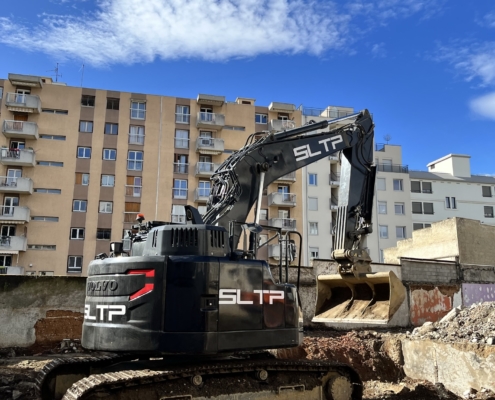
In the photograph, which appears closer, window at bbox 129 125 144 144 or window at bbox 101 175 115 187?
window at bbox 101 175 115 187

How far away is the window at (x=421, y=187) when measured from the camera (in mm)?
55969

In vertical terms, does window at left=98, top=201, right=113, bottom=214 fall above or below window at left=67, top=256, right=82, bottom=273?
above

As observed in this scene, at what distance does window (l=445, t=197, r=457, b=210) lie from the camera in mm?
56634

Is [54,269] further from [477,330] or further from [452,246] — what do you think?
[477,330]

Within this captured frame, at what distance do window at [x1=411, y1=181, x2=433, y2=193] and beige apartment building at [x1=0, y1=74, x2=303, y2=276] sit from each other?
58.5 feet

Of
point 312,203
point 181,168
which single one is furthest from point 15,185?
point 312,203

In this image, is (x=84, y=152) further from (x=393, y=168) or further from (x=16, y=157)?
(x=393, y=168)

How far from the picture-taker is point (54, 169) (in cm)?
3991

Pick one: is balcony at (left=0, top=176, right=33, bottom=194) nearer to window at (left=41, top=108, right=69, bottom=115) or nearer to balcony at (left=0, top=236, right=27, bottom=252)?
balcony at (left=0, top=236, right=27, bottom=252)

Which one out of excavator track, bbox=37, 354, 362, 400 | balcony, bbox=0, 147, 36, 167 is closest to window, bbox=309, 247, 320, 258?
balcony, bbox=0, 147, 36, 167

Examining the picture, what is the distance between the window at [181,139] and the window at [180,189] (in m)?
3.03

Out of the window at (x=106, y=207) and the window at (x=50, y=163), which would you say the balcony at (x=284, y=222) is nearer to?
the window at (x=106, y=207)

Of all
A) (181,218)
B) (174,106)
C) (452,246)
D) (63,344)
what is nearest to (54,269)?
(181,218)

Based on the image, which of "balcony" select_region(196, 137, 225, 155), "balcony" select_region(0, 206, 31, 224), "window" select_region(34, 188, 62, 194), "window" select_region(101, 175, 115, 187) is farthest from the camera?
"balcony" select_region(196, 137, 225, 155)
